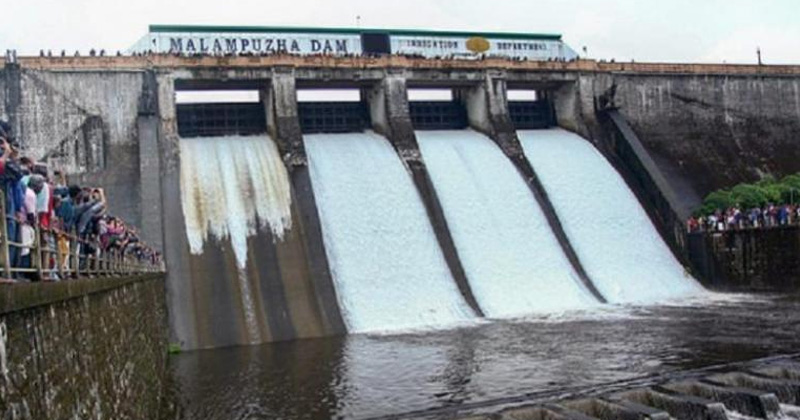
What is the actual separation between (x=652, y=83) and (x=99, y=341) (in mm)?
37542

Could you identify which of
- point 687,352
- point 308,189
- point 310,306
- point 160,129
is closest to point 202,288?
point 310,306

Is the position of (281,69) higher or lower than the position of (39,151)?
higher

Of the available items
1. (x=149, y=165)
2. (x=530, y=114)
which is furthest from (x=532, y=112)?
(x=149, y=165)

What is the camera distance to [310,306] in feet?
84.2

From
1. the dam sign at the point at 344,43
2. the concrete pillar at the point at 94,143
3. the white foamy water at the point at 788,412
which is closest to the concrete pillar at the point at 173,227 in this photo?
the concrete pillar at the point at 94,143

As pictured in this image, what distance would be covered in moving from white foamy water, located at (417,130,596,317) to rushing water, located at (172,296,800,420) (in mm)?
2723

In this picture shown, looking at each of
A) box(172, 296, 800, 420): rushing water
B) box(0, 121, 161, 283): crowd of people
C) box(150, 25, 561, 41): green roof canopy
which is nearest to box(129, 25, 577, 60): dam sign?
box(150, 25, 561, 41): green roof canopy

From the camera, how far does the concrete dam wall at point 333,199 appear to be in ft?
85.5

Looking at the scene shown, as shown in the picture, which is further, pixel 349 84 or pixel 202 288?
pixel 349 84

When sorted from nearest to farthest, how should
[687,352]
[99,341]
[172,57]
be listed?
[99,341], [687,352], [172,57]

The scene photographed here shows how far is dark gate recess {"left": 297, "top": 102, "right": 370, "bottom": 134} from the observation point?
121 feet

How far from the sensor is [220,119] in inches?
1389

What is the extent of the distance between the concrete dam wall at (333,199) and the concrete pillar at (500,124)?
3.5 inches

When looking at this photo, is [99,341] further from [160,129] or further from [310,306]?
[160,129]
